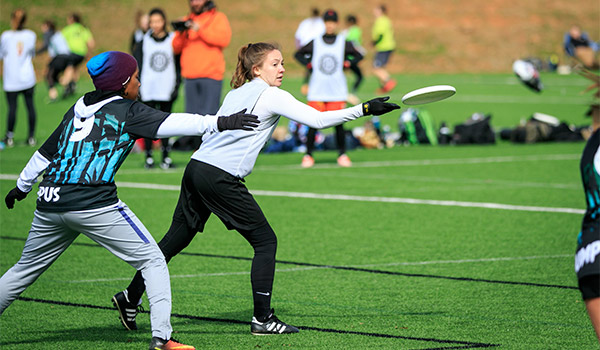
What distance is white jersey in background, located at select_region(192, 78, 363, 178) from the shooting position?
5.64 metres

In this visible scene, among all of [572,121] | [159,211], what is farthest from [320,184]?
[572,121]

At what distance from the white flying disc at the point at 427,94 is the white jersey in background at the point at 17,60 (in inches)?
489

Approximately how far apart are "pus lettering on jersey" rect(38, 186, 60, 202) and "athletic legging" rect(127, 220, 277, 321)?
969mm

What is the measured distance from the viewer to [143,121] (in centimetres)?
503

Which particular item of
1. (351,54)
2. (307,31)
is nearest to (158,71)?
(351,54)

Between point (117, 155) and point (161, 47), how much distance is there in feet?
29.8

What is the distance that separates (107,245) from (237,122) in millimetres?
1107

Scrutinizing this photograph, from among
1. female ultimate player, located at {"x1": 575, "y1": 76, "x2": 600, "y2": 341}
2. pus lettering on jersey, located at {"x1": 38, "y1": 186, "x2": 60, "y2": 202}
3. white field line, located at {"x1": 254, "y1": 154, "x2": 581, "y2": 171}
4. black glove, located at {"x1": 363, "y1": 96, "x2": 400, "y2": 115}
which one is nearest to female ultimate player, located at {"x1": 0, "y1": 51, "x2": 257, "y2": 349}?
pus lettering on jersey, located at {"x1": 38, "y1": 186, "x2": 60, "y2": 202}

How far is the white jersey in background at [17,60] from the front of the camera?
1661 cm

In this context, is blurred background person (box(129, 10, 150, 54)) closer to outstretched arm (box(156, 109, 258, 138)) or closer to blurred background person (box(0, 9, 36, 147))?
blurred background person (box(0, 9, 36, 147))

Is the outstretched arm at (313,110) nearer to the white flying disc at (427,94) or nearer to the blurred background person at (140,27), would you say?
the white flying disc at (427,94)

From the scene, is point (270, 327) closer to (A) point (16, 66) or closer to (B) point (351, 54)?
(B) point (351, 54)

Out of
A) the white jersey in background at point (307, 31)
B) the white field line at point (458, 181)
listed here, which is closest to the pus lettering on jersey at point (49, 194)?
the white field line at point (458, 181)

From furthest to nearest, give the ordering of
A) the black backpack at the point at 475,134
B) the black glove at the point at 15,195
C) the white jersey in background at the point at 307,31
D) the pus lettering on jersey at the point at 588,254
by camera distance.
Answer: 1. the white jersey in background at the point at 307,31
2. the black backpack at the point at 475,134
3. the black glove at the point at 15,195
4. the pus lettering on jersey at the point at 588,254
